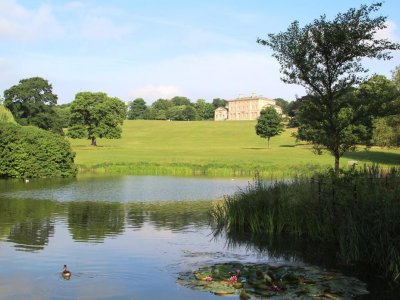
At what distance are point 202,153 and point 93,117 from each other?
74.8 feet

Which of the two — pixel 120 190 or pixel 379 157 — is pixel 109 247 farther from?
pixel 379 157

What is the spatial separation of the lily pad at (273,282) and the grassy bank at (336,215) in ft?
3.91

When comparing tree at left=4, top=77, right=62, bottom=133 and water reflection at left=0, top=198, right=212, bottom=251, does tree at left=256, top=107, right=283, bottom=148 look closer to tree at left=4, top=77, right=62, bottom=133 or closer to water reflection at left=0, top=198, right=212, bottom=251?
tree at left=4, top=77, right=62, bottom=133

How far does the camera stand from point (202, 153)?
77562 millimetres

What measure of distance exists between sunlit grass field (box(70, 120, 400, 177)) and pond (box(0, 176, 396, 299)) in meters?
12.1

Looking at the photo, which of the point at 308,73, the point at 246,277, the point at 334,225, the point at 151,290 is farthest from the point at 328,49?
the point at 151,290

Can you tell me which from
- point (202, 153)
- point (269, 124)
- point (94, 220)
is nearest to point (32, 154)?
point (94, 220)

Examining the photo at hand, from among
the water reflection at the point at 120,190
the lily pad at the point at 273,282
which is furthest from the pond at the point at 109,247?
the lily pad at the point at 273,282

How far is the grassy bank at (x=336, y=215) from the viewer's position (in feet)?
39.0

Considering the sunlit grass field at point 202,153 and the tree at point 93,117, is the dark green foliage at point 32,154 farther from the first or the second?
the tree at point 93,117

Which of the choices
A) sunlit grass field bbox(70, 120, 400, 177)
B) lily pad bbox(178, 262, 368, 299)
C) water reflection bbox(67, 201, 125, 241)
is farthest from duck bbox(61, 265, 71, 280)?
sunlit grass field bbox(70, 120, 400, 177)

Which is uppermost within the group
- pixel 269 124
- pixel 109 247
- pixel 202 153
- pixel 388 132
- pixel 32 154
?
pixel 269 124

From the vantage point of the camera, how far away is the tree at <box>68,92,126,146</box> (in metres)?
87.1

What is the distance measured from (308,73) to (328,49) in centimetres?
121
